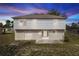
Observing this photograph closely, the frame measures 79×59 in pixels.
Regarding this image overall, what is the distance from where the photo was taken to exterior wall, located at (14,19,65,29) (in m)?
2.51

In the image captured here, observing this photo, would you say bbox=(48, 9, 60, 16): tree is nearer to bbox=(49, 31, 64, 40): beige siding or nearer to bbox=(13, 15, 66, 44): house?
bbox=(13, 15, 66, 44): house

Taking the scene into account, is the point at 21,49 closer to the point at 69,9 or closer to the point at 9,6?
the point at 9,6

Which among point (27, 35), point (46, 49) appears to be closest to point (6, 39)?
point (27, 35)

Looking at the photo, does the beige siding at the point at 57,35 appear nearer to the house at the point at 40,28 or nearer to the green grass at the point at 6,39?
the house at the point at 40,28

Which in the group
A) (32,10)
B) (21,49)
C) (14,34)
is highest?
(32,10)

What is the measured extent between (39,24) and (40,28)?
0.16 feet

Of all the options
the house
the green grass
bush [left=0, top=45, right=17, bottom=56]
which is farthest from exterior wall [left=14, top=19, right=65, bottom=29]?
bush [left=0, top=45, right=17, bottom=56]

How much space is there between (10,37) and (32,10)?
41 centimetres

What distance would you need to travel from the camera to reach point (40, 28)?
8.30 feet

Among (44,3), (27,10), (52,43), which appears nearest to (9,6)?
(27,10)

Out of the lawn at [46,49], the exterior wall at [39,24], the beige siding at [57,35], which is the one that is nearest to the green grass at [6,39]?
the lawn at [46,49]

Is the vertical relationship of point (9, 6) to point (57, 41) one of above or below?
above

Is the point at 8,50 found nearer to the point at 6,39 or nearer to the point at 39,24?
the point at 6,39

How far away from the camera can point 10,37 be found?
8.25ft
